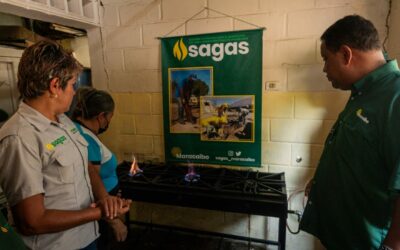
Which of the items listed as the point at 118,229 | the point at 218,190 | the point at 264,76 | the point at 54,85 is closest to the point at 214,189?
the point at 218,190

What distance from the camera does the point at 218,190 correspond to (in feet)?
6.12

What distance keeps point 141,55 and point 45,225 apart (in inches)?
69.3

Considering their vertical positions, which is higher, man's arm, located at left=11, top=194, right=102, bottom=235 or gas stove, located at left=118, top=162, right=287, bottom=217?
man's arm, located at left=11, top=194, right=102, bottom=235

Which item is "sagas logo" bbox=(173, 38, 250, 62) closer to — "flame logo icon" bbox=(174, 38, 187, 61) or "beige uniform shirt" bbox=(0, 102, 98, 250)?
"flame logo icon" bbox=(174, 38, 187, 61)

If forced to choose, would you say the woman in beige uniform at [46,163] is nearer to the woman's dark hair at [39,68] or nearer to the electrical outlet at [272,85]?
the woman's dark hair at [39,68]

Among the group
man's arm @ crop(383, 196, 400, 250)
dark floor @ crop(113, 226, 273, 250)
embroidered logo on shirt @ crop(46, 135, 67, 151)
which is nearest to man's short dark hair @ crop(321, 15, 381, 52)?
man's arm @ crop(383, 196, 400, 250)

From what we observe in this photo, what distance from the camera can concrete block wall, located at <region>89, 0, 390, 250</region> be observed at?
194cm

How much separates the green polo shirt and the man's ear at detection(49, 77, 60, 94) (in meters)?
1.33

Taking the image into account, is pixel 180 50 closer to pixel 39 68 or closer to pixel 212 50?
pixel 212 50

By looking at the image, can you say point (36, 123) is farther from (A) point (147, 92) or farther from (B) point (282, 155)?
(B) point (282, 155)

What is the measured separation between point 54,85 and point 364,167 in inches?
54.5

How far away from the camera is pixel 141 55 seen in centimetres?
236

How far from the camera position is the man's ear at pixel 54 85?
1021 mm

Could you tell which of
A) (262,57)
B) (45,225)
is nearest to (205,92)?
(262,57)
